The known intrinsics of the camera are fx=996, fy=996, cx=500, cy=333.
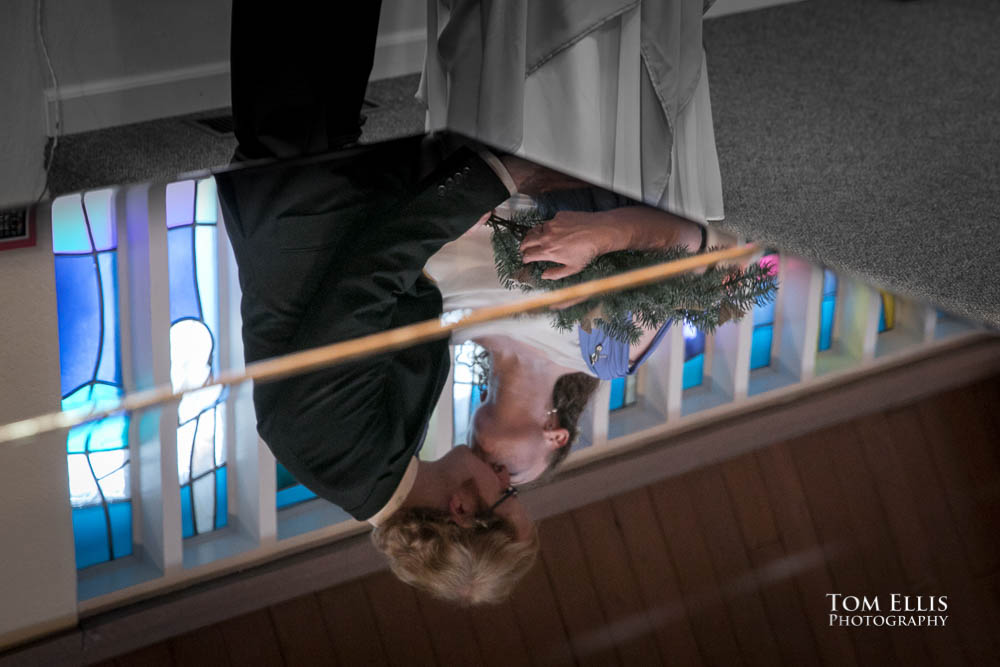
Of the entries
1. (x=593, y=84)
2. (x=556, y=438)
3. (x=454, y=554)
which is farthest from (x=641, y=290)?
(x=593, y=84)

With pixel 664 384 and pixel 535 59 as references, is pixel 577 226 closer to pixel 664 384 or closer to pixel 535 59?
pixel 664 384

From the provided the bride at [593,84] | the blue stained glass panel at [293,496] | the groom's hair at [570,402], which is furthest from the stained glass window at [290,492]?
the bride at [593,84]

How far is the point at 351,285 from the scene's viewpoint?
0.63 metres

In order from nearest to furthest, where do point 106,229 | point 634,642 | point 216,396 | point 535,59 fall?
point 634,642, point 216,396, point 106,229, point 535,59

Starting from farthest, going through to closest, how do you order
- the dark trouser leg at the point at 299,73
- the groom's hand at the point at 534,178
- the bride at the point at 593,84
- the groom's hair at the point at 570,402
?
the dark trouser leg at the point at 299,73, the bride at the point at 593,84, the groom's hand at the point at 534,178, the groom's hair at the point at 570,402

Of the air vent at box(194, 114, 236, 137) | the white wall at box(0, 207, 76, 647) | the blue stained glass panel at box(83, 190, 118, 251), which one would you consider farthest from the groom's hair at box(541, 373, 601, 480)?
the air vent at box(194, 114, 236, 137)

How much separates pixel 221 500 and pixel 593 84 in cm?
148

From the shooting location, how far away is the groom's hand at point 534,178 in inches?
31.9

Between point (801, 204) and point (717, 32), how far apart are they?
4.98 ft

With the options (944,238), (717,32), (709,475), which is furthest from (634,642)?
(717,32)

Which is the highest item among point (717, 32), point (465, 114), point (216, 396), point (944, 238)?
point (717, 32)

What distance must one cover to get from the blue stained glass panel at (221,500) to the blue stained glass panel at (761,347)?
0.93ft

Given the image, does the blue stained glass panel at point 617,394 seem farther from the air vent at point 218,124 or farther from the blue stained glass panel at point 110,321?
the air vent at point 218,124

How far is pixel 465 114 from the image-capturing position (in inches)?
74.5
